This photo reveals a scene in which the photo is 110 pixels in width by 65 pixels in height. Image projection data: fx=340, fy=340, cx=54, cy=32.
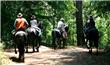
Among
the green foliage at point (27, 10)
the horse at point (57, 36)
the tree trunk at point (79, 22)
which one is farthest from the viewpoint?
the tree trunk at point (79, 22)

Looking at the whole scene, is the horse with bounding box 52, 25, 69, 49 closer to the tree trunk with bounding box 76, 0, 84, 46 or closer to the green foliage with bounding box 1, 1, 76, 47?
the green foliage with bounding box 1, 1, 76, 47

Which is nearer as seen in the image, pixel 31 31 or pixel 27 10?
pixel 31 31

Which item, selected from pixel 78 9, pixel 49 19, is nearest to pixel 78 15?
pixel 78 9

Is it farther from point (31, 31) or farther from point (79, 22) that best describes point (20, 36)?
point (79, 22)

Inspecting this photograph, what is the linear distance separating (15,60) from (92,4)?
18.3 ft

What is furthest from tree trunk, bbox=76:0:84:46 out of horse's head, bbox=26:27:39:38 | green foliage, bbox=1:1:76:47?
horse's head, bbox=26:27:39:38

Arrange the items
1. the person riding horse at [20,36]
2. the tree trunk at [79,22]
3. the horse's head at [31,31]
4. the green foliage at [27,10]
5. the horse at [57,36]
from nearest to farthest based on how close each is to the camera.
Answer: the person riding horse at [20,36] → the horse's head at [31,31] → the horse at [57,36] → the green foliage at [27,10] → the tree trunk at [79,22]

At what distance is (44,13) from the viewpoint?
27453 mm

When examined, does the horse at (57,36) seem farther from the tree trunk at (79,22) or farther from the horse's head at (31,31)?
the tree trunk at (79,22)

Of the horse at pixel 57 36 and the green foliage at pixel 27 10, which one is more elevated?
the green foliage at pixel 27 10

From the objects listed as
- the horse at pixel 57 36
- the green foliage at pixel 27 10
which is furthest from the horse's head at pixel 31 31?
the green foliage at pixel 27 10

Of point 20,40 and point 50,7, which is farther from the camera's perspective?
point 50,7

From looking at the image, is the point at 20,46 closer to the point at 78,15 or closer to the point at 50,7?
the point at 50,7

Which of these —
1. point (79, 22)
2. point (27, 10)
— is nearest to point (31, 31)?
point (27, 10)
